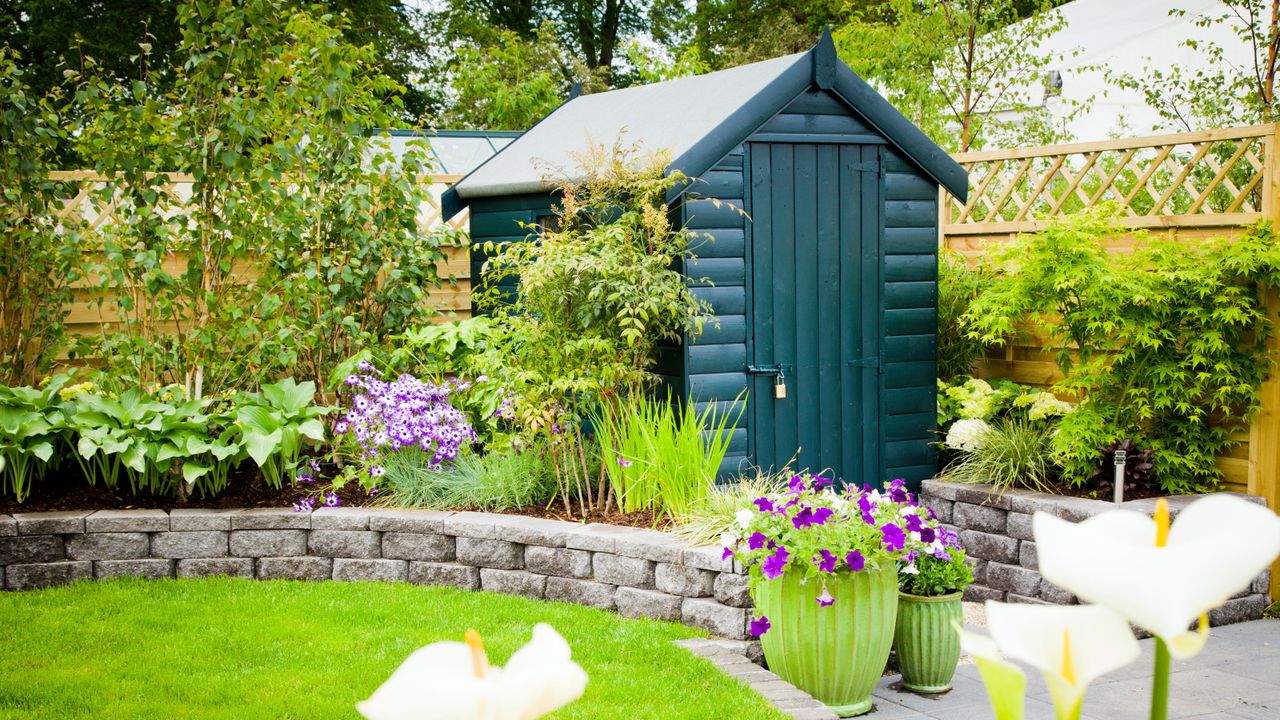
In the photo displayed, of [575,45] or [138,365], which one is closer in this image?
[138,365]

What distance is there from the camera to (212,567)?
19.1ft

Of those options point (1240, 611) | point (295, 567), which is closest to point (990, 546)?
point (1240, 611)

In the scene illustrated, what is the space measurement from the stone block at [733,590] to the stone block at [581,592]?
632 mm

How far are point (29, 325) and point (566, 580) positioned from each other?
3.94 m

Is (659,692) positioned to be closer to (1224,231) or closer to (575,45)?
(1224,231)

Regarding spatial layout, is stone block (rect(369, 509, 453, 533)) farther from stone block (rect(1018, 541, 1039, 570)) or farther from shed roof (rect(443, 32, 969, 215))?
stone block (rect(1018, 541, 1039, 570))

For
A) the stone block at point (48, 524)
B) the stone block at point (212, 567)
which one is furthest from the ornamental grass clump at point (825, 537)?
the stone block at point (48, 524)

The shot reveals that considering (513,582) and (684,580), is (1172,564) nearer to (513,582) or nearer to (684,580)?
(684,580)

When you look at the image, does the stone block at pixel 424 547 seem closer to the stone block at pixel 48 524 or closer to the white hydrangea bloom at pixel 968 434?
the stone block at pixel 48 524

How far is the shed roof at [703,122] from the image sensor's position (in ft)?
19.8

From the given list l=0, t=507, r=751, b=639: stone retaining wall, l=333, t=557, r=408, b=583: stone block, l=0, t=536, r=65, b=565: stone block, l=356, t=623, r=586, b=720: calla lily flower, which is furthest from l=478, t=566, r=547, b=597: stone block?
l=356, t=623, r=586, b=720: calla lily flower

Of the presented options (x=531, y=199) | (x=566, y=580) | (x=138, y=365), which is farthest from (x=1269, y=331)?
(x=138, y=365)

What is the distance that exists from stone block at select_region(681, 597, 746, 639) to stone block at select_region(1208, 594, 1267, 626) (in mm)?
2556

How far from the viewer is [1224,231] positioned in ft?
19.9
